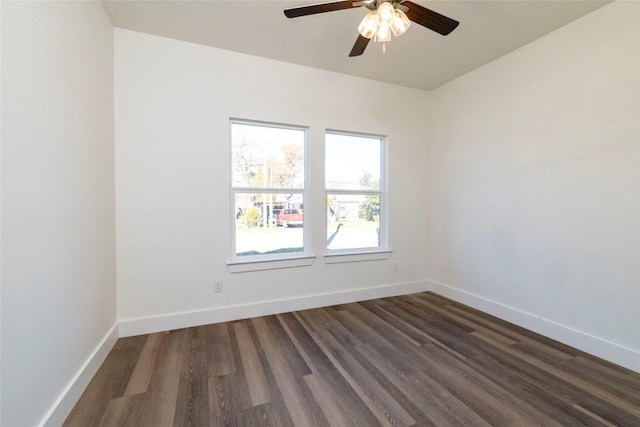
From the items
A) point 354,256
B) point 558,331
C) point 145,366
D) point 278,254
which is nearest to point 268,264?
point 278,254

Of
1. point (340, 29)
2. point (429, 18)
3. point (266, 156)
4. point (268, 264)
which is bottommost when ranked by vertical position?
point (268, 264)

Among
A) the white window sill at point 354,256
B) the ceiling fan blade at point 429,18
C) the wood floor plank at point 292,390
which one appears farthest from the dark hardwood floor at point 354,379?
the ceiling fan blade at point 429,18

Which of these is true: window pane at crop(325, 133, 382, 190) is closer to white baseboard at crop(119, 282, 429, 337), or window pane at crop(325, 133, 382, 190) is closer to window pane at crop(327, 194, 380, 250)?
window pane at crop(327, 194, 380, 250)

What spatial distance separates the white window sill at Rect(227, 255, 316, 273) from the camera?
274cm

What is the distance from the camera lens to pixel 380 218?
3.55 m

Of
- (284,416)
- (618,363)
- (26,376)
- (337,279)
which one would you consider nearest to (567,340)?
(618,363)

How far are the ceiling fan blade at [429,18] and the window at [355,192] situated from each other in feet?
5.37

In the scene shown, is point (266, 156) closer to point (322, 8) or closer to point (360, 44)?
point (360, 44)

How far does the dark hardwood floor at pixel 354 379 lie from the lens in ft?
4.89

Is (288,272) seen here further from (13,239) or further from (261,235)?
(13,239)

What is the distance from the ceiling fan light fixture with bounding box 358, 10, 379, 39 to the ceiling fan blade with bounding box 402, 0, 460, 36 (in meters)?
0.19

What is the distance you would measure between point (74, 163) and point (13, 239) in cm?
72

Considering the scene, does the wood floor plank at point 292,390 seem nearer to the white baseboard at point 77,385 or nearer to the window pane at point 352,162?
the white baseboard at point 77,385

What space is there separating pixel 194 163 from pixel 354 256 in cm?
208
